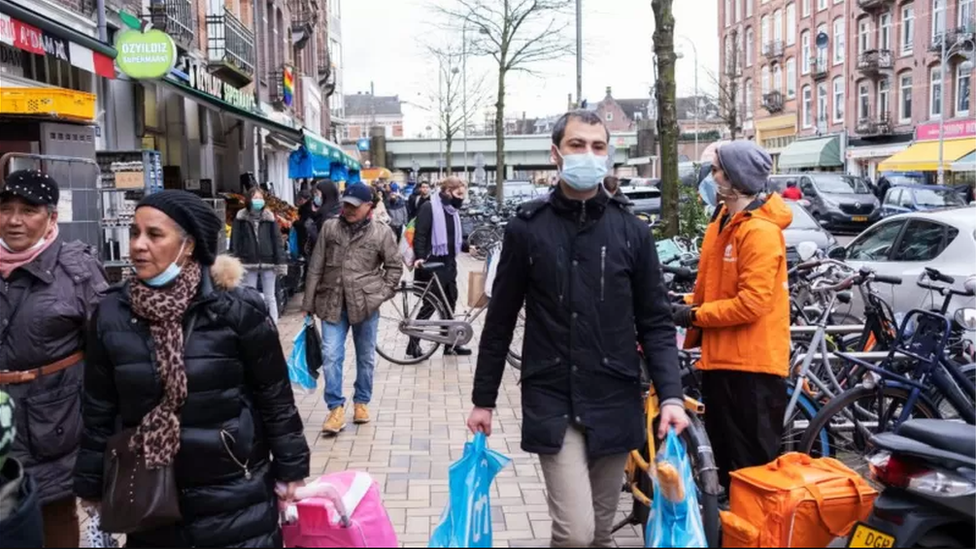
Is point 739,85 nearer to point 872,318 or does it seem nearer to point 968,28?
point 968,28

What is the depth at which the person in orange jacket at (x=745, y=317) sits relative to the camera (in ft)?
13.5

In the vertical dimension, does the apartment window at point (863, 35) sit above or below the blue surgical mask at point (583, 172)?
above

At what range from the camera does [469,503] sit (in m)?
3.08

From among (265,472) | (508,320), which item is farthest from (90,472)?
(508,320)

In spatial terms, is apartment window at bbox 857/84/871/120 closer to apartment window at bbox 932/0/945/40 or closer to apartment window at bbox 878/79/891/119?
apartment window at bbox 878/79/891/119

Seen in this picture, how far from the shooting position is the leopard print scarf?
281cm

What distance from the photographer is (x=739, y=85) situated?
64688 millimetres

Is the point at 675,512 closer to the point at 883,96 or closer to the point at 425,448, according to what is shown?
the point at 425,448

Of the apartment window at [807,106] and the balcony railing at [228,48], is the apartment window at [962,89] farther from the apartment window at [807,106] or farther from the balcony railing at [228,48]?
the balcony railing at [228,48]

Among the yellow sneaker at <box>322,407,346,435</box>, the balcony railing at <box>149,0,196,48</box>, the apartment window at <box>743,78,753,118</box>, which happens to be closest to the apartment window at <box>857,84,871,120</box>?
the apartment window at <box>743,78,753,118</box>

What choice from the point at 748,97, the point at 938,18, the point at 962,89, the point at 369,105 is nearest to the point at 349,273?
the point at 962,89

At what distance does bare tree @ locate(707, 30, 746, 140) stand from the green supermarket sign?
40909 mm

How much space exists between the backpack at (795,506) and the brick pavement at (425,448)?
81 centimetres

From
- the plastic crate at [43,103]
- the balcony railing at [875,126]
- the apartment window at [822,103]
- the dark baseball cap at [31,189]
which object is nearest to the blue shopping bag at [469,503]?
the dark baseball cap at [31,189]
